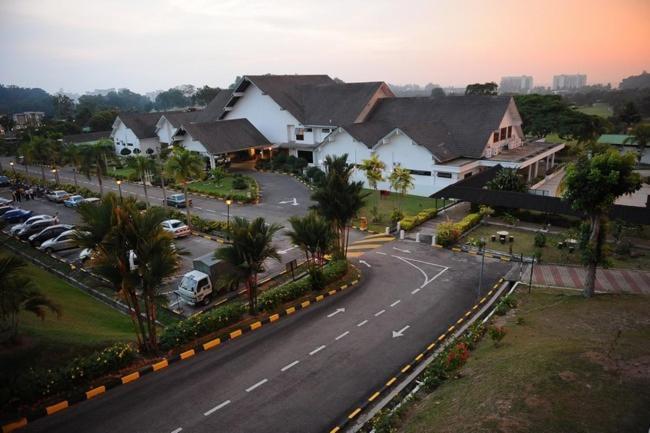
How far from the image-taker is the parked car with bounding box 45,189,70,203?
46625mm

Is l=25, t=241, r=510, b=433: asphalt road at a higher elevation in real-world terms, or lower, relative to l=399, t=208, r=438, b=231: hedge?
lower

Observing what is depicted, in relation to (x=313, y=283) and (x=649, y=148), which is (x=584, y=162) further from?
(x=649, y=148)

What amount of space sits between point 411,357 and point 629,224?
23552 mm

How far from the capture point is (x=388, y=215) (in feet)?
129

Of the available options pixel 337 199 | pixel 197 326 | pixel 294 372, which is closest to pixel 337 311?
pixel 294 372

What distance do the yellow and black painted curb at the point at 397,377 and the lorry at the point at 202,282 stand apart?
394 inches

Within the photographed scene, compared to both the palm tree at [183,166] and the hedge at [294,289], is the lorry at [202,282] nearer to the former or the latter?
the hedge at [294,289]

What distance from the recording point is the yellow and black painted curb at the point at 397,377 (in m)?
14.1

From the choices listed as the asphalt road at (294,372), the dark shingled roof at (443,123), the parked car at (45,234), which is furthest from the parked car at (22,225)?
the dark shingled roof at (443,123)

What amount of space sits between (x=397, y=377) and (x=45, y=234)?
97.2 feet

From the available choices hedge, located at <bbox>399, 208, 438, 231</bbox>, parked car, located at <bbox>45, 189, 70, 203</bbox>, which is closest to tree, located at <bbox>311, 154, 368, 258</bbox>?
hedge, located at <bbox>399, 208, 438, 231</bbox>

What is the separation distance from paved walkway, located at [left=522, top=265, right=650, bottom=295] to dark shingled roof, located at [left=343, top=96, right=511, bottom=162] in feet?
67.6

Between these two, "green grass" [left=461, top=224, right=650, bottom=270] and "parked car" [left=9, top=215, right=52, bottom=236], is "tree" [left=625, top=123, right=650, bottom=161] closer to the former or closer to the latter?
"green grass" [left=461, top=224, right=650, bottom=270]

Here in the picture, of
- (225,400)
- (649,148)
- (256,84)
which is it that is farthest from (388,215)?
(649,148)
